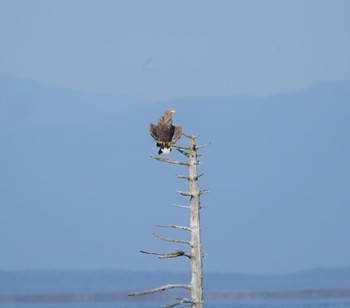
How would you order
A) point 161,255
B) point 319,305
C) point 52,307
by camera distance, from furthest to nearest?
point 52,307 < point 319,305 < point 161,255

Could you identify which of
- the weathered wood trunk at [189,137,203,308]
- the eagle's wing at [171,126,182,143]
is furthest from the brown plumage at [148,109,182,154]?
the weathered wood trunk at [189,137,203,308]

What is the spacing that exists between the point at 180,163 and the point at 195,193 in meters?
0.51

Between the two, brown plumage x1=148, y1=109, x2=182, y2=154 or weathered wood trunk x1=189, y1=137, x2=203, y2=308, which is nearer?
weathered wood trunk x1=189, y1=137, x2=203, y2=308

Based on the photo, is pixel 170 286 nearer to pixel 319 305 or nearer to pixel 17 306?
pixel 319 305

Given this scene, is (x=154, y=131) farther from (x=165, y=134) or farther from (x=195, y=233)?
(x=195, y=233)

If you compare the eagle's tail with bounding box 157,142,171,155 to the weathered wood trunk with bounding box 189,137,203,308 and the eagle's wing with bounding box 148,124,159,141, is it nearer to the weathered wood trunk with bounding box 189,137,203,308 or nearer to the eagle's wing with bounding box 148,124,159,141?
the eagle's wing with bounding box 148,124,159,141

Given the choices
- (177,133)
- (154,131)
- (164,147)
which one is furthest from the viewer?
(154,131)

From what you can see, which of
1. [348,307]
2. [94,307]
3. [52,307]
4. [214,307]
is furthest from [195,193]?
[52,307]

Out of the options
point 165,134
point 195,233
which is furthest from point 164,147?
point 195,233

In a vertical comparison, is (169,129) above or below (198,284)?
above

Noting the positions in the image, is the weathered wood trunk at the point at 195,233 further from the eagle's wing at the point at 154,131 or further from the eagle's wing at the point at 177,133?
the eagle's wing at the point at 154,131

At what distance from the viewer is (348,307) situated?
79.5 m

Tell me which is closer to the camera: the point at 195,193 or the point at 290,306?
the point at 195,193

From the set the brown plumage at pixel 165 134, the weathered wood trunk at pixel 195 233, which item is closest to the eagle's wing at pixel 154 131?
the brown plumage at pixel 165 134
